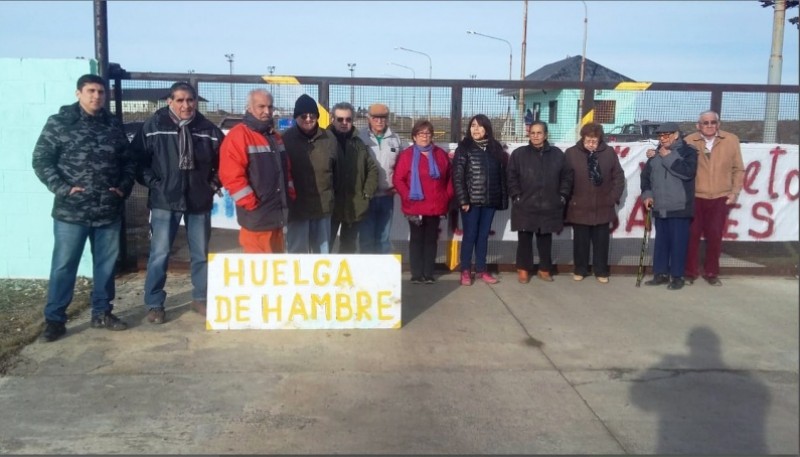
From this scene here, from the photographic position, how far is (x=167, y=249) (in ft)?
18.7

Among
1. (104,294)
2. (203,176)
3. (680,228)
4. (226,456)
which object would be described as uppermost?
(203,176)

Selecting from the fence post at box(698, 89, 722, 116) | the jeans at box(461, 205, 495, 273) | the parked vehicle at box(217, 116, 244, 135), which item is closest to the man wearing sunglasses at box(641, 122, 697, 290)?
the fence post at box(698, 89, 722, 116)

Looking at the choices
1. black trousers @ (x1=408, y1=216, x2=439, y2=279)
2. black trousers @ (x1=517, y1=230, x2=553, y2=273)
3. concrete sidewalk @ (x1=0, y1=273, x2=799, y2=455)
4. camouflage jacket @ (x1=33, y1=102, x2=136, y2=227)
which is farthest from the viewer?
black trousers @ (x1=517, y1=230, x2=553, y2=273)

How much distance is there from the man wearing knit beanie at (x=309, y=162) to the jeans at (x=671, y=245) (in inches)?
138

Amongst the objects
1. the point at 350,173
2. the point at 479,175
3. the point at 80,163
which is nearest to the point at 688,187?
the point at 479,175

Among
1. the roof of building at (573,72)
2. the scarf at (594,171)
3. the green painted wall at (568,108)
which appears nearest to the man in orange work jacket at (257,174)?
the scarf at (594,171)

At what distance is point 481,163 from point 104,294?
3612mm

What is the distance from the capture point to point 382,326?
5.70m

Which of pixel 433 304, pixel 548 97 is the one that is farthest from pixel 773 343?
pixel 548 97

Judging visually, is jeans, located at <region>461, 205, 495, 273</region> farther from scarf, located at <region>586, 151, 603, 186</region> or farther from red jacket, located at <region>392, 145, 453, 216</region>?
scarf, located at <region>586, 151, 603, 186</region>

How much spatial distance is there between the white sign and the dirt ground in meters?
1.39

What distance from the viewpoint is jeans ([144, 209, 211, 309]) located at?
565 cm

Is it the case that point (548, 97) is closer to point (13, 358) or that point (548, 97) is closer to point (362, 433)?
point (362, 433)

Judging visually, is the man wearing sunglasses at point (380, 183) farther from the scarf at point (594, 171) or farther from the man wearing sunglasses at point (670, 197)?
the man wearing sunglasses at point (670, 197)
